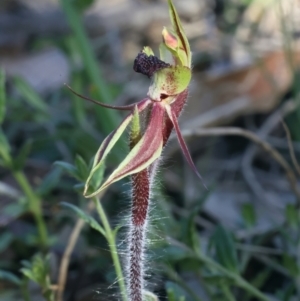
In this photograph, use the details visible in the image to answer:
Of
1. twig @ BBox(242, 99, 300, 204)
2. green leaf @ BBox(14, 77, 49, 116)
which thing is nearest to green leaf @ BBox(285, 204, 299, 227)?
twig @ BBox(242, 99, 300, 204)

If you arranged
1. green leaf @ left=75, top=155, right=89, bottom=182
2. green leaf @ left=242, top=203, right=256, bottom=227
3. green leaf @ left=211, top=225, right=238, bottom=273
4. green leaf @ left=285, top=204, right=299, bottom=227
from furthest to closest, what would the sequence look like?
green leaf @ left=242, top=203, right=256, bottom=227 → green leaf @ left=285, top=204, right=299, bottom=227 → green leaf @ left=211, top=225, right=238, bottom=273 → green leaf @ left=75, top=155, right=89, bottom=182

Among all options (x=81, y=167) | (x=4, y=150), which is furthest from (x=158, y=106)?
(x=4, y=150)

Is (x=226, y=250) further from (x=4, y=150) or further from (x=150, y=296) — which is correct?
(x=4, y=150)

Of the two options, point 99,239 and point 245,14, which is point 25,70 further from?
point 99,239

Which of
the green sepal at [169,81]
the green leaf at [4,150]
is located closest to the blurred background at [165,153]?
the green leaf at [4,150]

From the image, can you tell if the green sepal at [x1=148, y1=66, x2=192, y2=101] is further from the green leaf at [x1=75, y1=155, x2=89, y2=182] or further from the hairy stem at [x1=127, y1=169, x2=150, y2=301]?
the green leaf at [x1=75, y1=155, x2=89, y2=182]

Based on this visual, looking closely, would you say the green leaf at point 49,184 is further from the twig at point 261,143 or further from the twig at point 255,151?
the twig at point 255,151

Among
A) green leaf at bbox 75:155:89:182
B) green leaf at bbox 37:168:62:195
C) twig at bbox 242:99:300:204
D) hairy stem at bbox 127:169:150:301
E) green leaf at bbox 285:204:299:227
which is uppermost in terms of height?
twig at bbox 242:99:300:204
